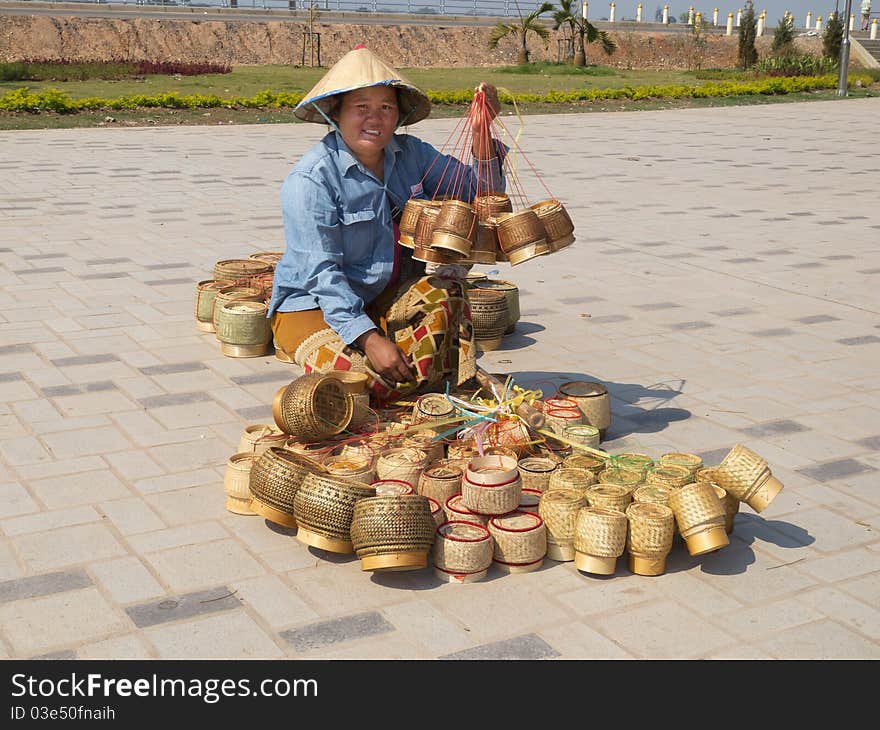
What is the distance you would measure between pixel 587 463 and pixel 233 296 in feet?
8.42

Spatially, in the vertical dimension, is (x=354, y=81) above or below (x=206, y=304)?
above

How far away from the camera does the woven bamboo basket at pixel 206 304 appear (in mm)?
6133

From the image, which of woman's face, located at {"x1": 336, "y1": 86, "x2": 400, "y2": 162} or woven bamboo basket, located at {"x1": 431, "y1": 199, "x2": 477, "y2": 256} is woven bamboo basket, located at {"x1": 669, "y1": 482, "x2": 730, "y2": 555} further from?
woman's face, located at {"x1": 336, "y1": 86, "x2": 400, "y2": 162}

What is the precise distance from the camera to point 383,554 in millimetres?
3391

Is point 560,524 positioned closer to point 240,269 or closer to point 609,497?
point 609,497

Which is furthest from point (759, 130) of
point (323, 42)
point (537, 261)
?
point (323, 42)

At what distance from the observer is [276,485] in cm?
369

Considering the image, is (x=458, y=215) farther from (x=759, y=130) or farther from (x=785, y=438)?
(x=759, y=130)

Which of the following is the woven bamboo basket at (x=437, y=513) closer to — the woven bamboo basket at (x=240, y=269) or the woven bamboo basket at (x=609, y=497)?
the woven bamboo basket at (x=609, y=497)

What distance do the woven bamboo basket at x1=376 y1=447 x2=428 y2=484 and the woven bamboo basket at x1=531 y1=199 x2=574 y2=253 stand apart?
923 mm

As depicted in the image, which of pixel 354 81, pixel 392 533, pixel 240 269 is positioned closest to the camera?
pixel 392 533

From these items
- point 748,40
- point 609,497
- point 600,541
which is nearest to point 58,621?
point 600,541

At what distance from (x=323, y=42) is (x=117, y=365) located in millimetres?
41194

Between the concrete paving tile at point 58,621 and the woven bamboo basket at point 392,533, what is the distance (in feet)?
2.38
